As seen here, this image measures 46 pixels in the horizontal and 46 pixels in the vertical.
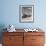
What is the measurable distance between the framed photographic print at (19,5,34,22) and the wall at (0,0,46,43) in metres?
0.10

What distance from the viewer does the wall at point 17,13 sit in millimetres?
4055

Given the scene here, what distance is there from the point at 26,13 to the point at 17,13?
0.94ft

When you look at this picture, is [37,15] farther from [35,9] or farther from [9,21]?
[9,21]

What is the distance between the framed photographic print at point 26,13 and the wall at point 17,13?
0.31 ft

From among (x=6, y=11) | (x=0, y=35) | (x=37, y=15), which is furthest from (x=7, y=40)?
(x=37, y=15)

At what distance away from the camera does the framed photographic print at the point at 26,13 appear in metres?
4.06

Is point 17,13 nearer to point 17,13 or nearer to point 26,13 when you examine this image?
point 17,13

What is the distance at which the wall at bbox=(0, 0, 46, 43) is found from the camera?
405 cm

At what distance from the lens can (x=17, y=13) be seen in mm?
4074

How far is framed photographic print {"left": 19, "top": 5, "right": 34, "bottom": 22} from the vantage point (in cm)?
406

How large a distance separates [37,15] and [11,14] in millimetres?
827

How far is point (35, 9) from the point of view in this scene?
4074 mm

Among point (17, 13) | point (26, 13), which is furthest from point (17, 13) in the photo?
point (26, 13)

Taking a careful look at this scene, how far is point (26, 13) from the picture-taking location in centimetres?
409
